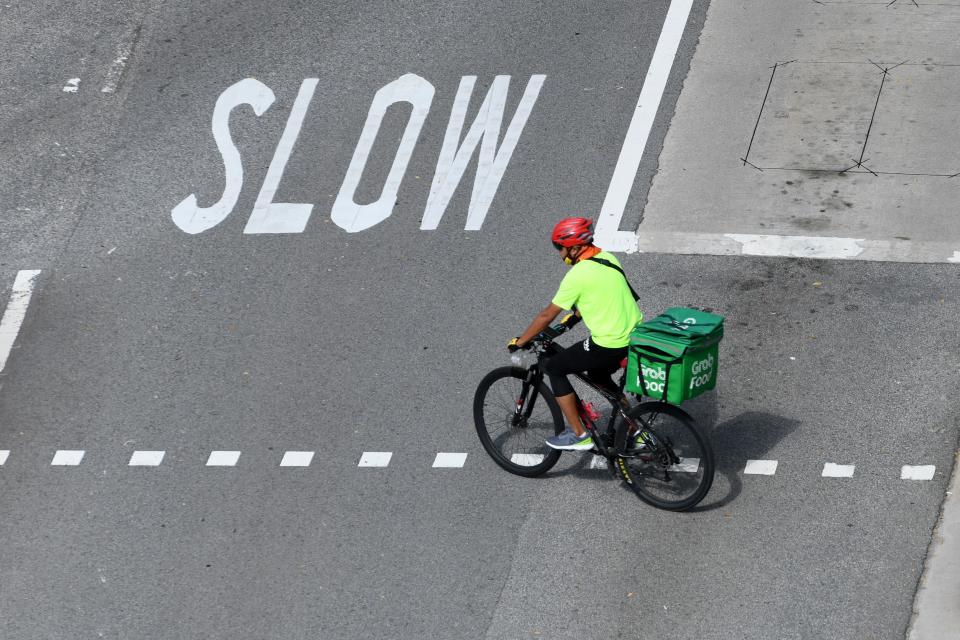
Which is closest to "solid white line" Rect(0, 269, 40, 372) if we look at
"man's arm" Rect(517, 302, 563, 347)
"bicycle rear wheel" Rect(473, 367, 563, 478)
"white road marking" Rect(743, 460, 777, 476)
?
"bicycle rear wheel" Rect(473, 367, 563, 478)

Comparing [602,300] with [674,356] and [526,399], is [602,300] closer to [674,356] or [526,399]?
[674,356]

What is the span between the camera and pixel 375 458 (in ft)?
31.1

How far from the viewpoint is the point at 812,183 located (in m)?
11.9

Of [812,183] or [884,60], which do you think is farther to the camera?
[884,60]

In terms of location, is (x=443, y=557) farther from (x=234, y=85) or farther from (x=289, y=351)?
(x=234, y=85)

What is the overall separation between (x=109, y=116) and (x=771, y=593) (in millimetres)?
9436

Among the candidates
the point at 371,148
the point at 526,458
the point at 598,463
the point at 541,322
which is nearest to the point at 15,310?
the point at 371,148

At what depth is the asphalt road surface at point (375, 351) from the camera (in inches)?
328

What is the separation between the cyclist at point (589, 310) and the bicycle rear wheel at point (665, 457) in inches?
15.7

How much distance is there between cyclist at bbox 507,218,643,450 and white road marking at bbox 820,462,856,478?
5.49ft

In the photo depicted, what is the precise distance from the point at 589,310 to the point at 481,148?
193 inches

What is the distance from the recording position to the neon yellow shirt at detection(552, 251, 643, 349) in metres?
8.20

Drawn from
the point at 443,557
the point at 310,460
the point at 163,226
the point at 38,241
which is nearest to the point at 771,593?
the point at 443,557

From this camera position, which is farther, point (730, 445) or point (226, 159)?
point (226, 159)
